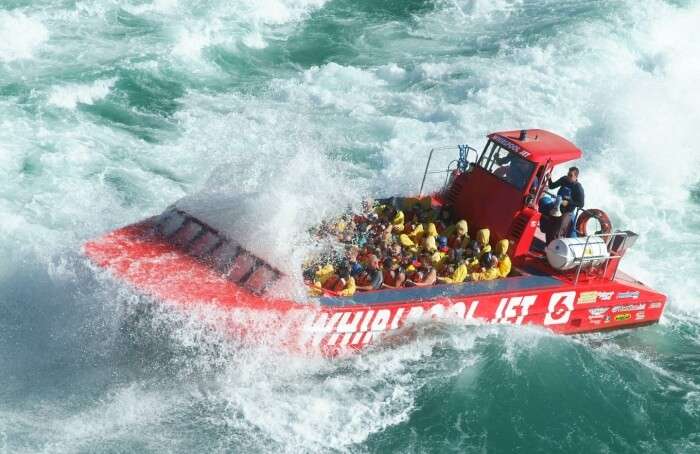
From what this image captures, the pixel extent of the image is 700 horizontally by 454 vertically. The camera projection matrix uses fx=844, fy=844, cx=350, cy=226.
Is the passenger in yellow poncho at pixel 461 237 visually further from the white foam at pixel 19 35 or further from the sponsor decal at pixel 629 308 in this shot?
the white foam at pixel 19 35

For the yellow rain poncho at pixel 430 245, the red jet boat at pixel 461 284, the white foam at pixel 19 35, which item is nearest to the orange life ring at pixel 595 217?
the red jet boat at pixel 461 284

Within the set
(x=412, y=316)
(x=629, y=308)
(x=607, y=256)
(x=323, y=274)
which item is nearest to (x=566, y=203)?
(x=607, y=256)

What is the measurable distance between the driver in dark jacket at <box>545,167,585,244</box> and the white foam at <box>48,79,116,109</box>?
11.6 metres

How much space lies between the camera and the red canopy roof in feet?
48.7

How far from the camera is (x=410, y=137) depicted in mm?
21188

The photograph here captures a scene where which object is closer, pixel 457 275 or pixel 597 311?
pixel 457 275

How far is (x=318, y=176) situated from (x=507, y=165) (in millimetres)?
3450

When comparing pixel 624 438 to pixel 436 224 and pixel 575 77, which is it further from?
pixel 575 77

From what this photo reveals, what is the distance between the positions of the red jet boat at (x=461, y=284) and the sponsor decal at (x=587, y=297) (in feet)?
0.07

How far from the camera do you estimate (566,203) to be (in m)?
15.4

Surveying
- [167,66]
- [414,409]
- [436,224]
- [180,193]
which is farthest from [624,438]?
[167,66]

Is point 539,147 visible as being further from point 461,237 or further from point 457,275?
point 457,275

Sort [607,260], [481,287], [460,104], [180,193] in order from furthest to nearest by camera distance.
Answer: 1. [460,104]
2. [180,193]
3. [607,260]
4. [481,287]

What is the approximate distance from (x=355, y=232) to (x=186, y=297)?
3.67 metres
